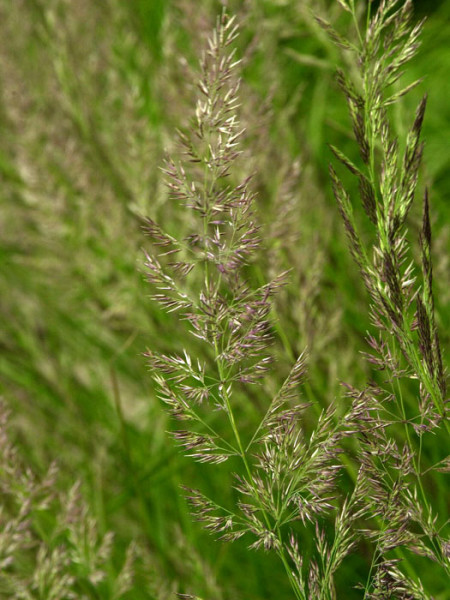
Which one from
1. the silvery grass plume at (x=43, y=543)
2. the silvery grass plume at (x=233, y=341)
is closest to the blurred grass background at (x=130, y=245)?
the silvery grass plume at (x=43, y=543)

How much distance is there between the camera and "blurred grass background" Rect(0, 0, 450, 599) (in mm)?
1341

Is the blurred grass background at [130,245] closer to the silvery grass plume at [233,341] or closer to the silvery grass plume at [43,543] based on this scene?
the silvery grass plume at [43,543]

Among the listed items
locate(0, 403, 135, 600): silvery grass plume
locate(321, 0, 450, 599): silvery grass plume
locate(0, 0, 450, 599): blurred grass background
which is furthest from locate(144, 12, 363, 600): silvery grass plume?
locate(0, 0, 450, 599): blurred grass background

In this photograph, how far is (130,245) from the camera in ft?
5.73

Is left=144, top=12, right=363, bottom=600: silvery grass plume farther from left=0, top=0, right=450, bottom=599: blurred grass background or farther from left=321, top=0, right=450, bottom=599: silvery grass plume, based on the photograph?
left=0, top=0, right=450, bottom=599: blurred grass background

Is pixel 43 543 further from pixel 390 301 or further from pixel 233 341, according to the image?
pixel 390 301

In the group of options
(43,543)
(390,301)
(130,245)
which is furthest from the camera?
(130,245)

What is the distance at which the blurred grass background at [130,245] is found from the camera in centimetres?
134

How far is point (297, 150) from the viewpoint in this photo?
1.97 m

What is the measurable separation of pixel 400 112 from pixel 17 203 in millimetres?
1274

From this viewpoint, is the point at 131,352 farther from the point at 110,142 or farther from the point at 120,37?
the point at 120,37

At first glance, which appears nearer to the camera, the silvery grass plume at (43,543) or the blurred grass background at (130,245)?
the silvery grass plume at (43,543)

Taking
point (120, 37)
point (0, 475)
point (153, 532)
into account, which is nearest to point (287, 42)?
point (120, 37)

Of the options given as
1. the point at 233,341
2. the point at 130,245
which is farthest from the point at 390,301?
the point at 130,245
